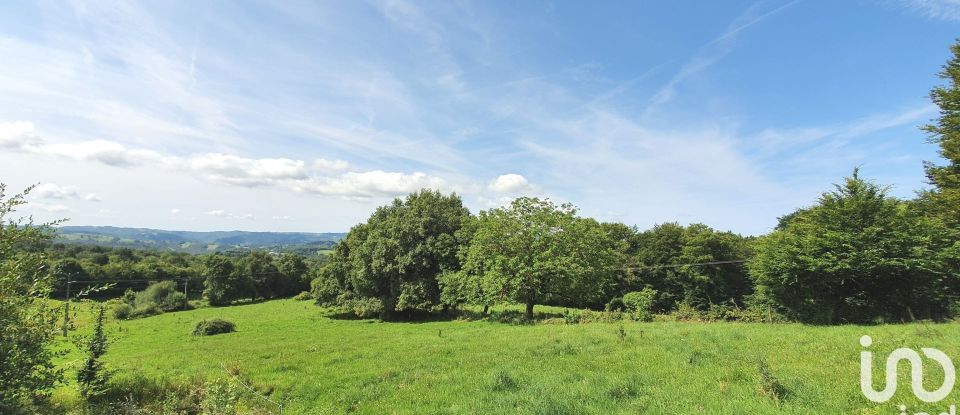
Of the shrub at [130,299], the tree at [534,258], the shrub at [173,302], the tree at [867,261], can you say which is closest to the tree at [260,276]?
the shrub at [173,302]

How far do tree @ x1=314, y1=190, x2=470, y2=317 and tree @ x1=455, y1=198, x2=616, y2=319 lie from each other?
5.75 meters

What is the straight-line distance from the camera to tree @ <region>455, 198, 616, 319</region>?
32875 mm

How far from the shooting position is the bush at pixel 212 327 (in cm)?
3922

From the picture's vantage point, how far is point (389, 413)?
Result: 34.0 feet

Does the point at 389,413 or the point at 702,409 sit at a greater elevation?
the point at 702,409

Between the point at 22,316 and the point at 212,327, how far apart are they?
3852 centimetres

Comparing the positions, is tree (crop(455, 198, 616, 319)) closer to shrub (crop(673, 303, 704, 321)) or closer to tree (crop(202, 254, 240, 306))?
shrub (crop(673, 303, 704, 321))

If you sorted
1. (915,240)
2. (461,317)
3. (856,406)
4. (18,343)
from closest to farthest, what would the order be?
(18,343) → (856,406) → (915,240) → (461,317)

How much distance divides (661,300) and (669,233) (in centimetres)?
1067

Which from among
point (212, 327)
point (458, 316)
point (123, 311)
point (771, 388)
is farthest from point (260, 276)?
point (771, 388)

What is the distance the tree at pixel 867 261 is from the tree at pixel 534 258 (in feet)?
42.2

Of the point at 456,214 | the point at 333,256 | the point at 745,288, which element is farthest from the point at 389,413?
the point at 745,288

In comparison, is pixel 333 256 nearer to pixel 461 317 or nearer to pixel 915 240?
pixel 461 317

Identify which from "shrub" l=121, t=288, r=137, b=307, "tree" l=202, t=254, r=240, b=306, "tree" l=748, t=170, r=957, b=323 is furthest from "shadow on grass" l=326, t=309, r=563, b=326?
"tree" l=202, t=254, r=240, b=306
